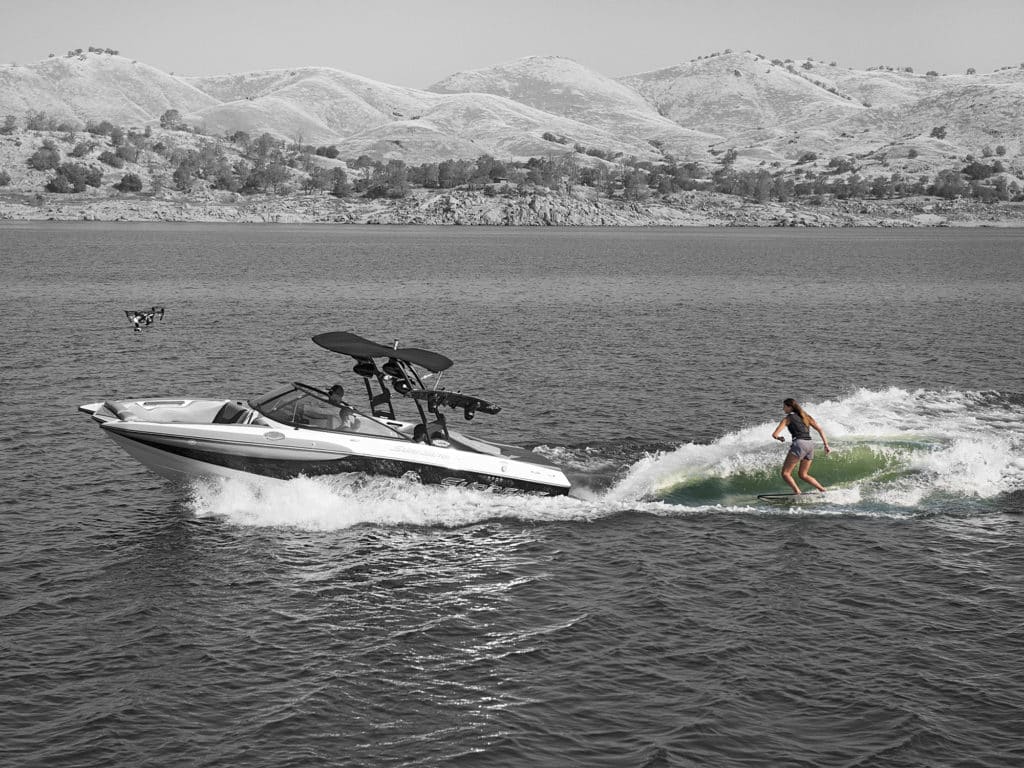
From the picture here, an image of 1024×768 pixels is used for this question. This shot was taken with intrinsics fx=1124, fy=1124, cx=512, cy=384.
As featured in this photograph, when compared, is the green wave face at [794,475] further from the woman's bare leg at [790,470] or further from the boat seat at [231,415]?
the boat seat at [231,415]

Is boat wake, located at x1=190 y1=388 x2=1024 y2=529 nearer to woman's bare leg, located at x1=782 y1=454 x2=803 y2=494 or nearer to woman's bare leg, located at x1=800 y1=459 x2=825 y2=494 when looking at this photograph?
woman's bare leg, located at x1=800 y1=459 x2=825 y2=494

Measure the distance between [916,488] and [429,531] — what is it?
1264 cm

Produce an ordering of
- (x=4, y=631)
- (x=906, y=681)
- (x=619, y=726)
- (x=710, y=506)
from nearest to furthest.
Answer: (x=619, y=726), (x=906, y=681), (x=4, y=631), (x=710, y=506)

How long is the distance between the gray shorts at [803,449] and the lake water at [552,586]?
1295 mm

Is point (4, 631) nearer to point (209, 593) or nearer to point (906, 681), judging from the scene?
point (209, 593)

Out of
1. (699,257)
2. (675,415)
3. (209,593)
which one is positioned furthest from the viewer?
(699,257)

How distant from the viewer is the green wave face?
1126 inches

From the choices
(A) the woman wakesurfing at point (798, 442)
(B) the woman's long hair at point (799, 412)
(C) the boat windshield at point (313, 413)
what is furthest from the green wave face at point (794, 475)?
(C) the boat windshield at point (313, 413)

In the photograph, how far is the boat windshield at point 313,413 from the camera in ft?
86.9

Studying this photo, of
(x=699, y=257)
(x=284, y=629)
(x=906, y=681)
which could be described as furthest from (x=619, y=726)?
(x=699, y=257)

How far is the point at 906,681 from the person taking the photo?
18.7 meters

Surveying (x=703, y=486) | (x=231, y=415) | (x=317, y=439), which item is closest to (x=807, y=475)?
(x=703, y=486)

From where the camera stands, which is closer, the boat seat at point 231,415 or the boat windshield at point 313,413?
the boat seat at point 231,415

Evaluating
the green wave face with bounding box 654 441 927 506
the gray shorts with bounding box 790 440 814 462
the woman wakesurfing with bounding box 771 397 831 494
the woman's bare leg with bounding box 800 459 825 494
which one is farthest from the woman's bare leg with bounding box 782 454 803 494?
the green wave face with bounding box 654 441 927 506
